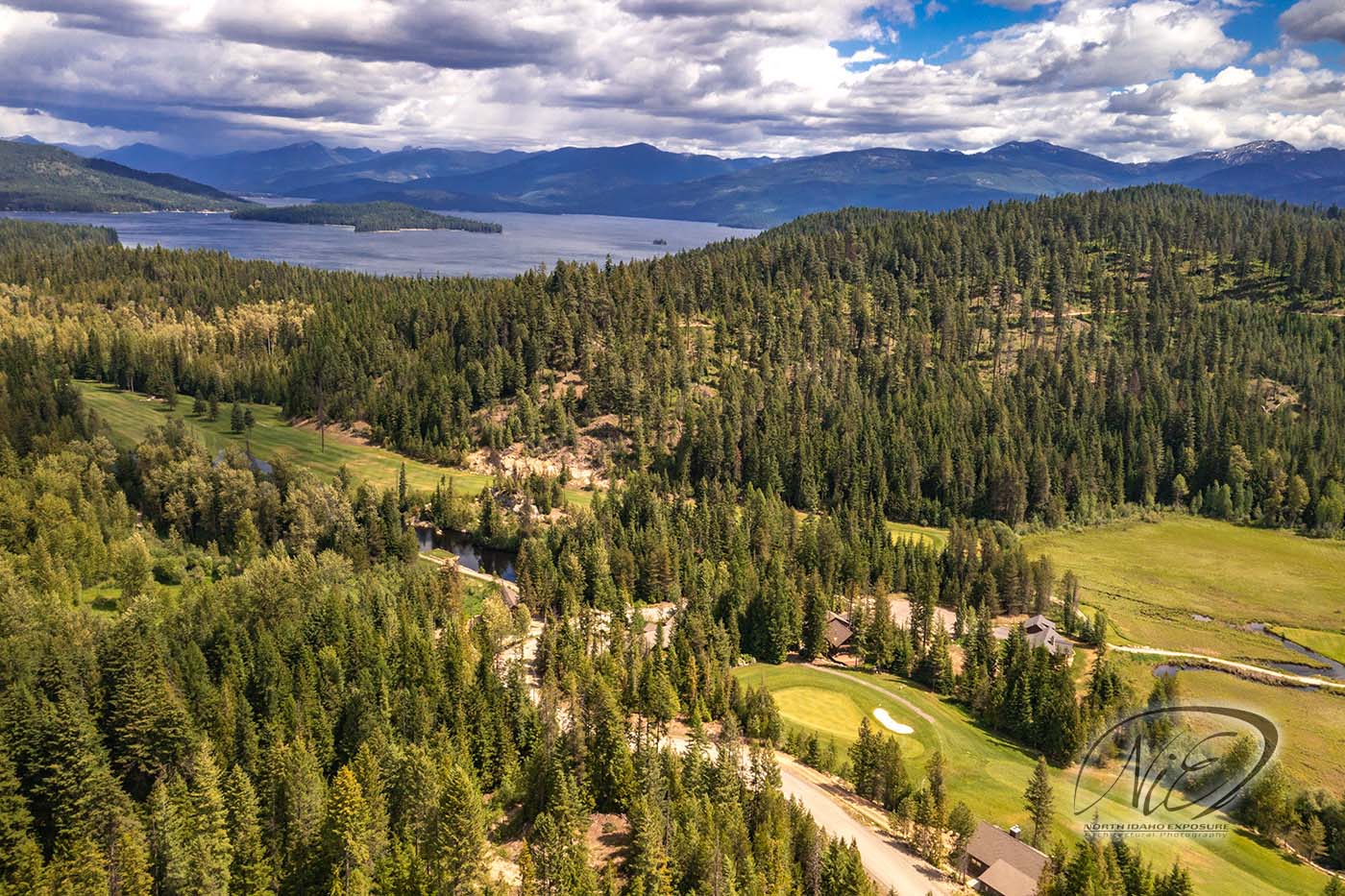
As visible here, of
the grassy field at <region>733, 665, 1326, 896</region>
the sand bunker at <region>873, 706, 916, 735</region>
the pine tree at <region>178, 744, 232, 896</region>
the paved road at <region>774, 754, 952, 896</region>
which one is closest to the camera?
the pine tree at <region>178, 744, 232, 896</region>

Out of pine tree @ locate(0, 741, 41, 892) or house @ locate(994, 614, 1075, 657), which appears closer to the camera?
pine tree @ locate(0, 741, 41, 892)

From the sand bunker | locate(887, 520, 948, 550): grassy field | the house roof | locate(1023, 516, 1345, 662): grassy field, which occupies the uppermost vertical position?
the house roof

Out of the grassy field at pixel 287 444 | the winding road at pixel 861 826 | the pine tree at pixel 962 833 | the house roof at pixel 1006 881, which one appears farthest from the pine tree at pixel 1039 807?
the grassy field at pixel 287 444

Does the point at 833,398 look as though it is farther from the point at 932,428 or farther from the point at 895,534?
the point at 895,534

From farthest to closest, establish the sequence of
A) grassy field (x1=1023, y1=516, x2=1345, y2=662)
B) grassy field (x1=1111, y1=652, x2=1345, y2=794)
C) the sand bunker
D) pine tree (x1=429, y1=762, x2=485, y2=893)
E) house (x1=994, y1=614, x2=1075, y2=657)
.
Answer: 1. grassy field (x1=1023, y1=516, x2=1345, y2=662)
2. house (x1=994, y1=614, x2=1075, y2=657)
3. the sand bunker
4. grassy field (x1=1111, y1=652, x2=1345, y2=794)
5. pine tree (x1=429, y1=762, x2=485, y2=893)

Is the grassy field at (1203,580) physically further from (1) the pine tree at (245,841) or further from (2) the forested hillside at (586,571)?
(1) the pine tree at (245,841)

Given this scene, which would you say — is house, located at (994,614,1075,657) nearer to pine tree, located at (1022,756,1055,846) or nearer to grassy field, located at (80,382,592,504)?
pine tree, located at (1022,756,1055,846)

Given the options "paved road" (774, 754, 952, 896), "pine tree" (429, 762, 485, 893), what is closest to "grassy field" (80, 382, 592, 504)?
"paved road" (774, 754, 952, 896)

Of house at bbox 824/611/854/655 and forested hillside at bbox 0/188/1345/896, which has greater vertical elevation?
forested hillside at bbox 0/188/1345/896
